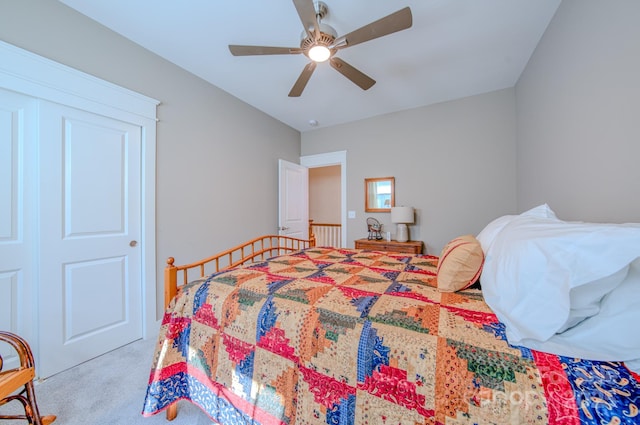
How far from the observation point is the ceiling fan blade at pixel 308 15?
4.72ft

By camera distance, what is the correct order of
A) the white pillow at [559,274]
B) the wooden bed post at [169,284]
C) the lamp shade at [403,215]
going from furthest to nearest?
1. the lamp shade at [403,215]
2. the wooden bed post at [169,284]
3. the white pillow at [559,274]

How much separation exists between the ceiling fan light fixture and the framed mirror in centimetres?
226

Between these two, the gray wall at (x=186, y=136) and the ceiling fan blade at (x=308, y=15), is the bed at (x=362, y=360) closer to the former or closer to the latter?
the gray wall at (x=186, y=136)

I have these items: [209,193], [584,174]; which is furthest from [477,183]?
[209,193]

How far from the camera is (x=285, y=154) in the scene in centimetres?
422

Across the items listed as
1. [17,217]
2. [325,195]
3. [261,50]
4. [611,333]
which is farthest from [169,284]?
[325,195]

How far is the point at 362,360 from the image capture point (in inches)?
36.9

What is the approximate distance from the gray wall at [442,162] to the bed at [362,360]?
2.01m

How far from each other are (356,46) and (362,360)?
247 cm

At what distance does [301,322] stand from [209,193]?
234cm

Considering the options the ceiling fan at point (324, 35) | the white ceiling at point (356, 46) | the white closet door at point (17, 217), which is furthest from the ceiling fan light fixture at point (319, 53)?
the white closet door at point (17, 217)

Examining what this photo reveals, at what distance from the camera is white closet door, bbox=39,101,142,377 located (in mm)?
1837

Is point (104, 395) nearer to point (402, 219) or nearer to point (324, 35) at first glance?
point (324, 35)

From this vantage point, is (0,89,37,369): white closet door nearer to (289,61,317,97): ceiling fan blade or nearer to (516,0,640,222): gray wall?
(289,61,317,97): ceiling fan blade
